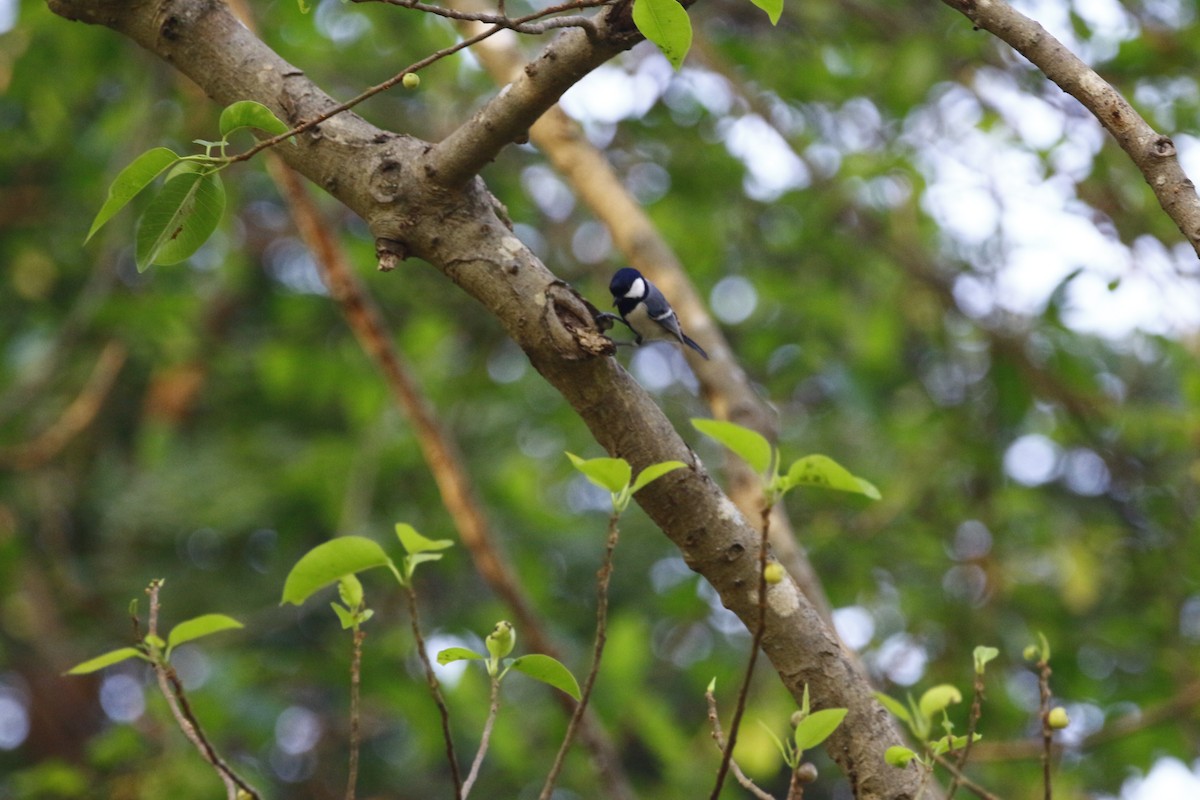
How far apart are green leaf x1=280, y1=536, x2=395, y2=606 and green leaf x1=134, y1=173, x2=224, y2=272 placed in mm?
485

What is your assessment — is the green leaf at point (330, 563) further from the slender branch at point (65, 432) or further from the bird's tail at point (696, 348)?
the slender branch at point (65, 432)

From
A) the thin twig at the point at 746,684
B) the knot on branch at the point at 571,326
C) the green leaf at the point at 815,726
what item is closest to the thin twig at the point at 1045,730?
the green leaf at the point at 815,726

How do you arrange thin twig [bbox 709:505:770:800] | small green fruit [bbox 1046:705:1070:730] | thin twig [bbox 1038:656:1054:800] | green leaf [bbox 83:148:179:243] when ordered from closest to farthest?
thin twig [bbox 709:505:770:800]
thin twig [bbox 1038:656:1054:800]
small green fruit [bbox 1046:705:1070:730]
green leaf [bbox 83:148:179:243]

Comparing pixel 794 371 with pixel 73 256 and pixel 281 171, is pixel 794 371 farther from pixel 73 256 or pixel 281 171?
pixel 73 256

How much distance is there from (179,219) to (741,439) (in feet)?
2.75

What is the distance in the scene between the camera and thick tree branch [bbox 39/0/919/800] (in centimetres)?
143

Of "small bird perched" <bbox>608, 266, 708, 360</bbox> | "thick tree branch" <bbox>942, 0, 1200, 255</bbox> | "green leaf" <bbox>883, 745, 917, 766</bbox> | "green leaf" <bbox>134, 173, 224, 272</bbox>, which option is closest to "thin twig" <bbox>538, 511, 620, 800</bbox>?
"green leaf" <bbox>883, 745, 917, 766</bbox>

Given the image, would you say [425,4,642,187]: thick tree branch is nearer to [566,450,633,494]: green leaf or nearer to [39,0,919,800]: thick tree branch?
[39,0,919,800]: thick tree branch

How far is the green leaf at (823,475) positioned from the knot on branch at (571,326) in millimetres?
313

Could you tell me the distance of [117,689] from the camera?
552 centimetres

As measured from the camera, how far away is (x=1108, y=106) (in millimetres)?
1256

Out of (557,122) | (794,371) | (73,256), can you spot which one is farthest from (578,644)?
(73,256)

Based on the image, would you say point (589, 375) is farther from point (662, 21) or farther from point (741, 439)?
point (662, 21)

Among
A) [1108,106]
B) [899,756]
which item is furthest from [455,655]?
[1108,106]
